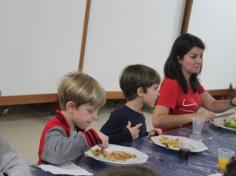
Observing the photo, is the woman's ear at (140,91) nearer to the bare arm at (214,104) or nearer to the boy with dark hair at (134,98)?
the boy with dark hair at (134,98)

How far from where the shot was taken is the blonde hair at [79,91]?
1708 mm

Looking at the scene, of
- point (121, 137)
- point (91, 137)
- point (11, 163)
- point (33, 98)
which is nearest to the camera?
point (11, 163)

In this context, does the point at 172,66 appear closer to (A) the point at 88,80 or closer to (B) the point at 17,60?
(A) the point at 88,80

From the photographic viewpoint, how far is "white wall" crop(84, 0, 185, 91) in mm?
4473

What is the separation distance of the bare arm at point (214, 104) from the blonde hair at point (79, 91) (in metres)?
1.40

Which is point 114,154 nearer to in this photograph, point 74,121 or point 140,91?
point 74,121

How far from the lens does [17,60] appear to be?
150 inches

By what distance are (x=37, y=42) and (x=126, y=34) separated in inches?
49.2

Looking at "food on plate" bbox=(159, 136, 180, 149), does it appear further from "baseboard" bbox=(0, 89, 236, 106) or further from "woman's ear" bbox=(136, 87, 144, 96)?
"baseboard" bbox=(0, 89, 236, 106)

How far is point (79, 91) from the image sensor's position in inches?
67.3

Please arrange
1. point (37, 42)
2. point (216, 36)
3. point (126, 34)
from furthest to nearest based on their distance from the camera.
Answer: point (216, 36)
point (126, 34)
point (37, 42)

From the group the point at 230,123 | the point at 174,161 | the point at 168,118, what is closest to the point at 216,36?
the point at 230,123

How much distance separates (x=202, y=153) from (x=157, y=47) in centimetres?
343

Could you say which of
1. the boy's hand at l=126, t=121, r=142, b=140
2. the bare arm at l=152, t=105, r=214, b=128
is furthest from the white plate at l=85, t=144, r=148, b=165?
the bare arm at l=152, t=105, r=214, b=128
